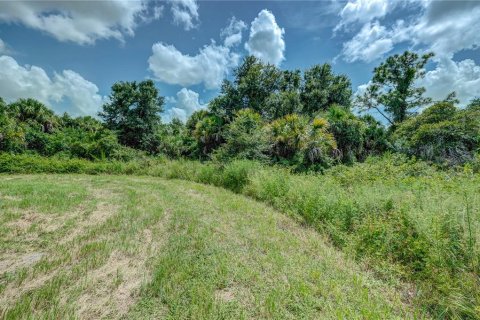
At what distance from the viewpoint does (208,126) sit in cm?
1591

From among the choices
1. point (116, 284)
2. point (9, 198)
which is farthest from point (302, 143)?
point (9, 198)

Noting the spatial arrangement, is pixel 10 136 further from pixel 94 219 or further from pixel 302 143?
pixel 302 143

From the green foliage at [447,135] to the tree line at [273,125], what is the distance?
40 millimetres

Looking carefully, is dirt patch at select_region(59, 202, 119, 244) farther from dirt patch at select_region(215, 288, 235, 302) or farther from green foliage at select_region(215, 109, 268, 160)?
green foliage at select_region(215, 109, 268, 160)

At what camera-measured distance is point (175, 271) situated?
273 centimetres

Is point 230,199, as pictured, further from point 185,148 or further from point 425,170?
point 185,148

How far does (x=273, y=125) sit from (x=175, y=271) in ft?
34.6

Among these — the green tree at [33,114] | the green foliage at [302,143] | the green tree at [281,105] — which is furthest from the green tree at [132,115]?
the green foliage at [302,143]

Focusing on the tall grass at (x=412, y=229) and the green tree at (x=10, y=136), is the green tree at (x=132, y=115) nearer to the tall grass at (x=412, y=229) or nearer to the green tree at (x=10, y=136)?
the green tree at (x=10, y=136)

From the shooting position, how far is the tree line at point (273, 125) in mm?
11117

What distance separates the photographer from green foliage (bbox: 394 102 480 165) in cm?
1023

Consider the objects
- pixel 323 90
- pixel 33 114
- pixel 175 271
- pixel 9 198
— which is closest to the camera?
pixel 175 271

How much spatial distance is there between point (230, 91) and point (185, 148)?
20.6ft

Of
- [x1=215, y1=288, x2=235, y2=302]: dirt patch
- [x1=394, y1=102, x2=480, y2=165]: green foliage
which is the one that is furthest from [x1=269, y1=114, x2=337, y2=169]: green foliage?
[x1=215, y1=288, x2=235, y2=302]: dirt patch
